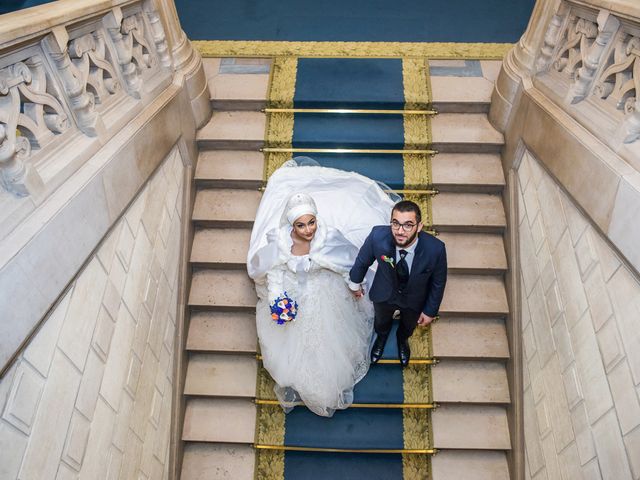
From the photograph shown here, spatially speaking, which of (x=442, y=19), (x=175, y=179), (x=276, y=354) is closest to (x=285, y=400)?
(x=276, y=354)

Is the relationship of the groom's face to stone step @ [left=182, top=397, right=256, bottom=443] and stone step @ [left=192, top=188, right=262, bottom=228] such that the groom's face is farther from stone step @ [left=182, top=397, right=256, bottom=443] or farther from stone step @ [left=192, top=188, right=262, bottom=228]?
stone step @ [left=182, top=397, right=256, bottom=443]

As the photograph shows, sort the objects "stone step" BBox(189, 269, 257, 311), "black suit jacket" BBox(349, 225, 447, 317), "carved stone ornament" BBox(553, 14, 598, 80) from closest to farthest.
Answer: "black suit jacket" BBox(349, 225, 447, 317) → "carved stone ornament" BBox(553, 14, 598, 80) → "stone step" BBox(189, 269, 257, 311)

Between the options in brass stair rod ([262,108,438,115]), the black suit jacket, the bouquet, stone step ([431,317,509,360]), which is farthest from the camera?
brass stair rod ([262,108,438,115])

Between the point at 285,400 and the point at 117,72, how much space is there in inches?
105

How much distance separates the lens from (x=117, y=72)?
10.5 feet

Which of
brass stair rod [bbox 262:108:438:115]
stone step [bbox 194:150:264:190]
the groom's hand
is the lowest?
the groom's hand

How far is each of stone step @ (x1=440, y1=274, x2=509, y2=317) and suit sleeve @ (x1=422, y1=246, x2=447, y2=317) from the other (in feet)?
2.92

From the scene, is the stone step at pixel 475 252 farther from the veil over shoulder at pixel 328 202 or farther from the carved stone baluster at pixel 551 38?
the carved stone baluster at pixel 551 38

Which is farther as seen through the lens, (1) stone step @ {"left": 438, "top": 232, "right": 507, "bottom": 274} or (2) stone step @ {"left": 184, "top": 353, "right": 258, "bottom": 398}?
(1) stone step @ {"left": 438, "top": 232, "right": 507, "bottom": 274}

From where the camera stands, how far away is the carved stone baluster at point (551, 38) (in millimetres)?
3652

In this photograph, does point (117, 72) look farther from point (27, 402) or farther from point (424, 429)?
point (424, 429)

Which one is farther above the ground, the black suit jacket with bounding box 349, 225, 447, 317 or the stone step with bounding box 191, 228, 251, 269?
the black suit jacket with bounding box 349, 225, 447, 317

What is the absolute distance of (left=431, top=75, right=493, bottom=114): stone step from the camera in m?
4.90

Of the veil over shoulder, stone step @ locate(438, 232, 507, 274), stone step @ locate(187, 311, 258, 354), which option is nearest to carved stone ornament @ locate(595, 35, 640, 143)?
stone step @ locate(438, 232, 507, 274)
